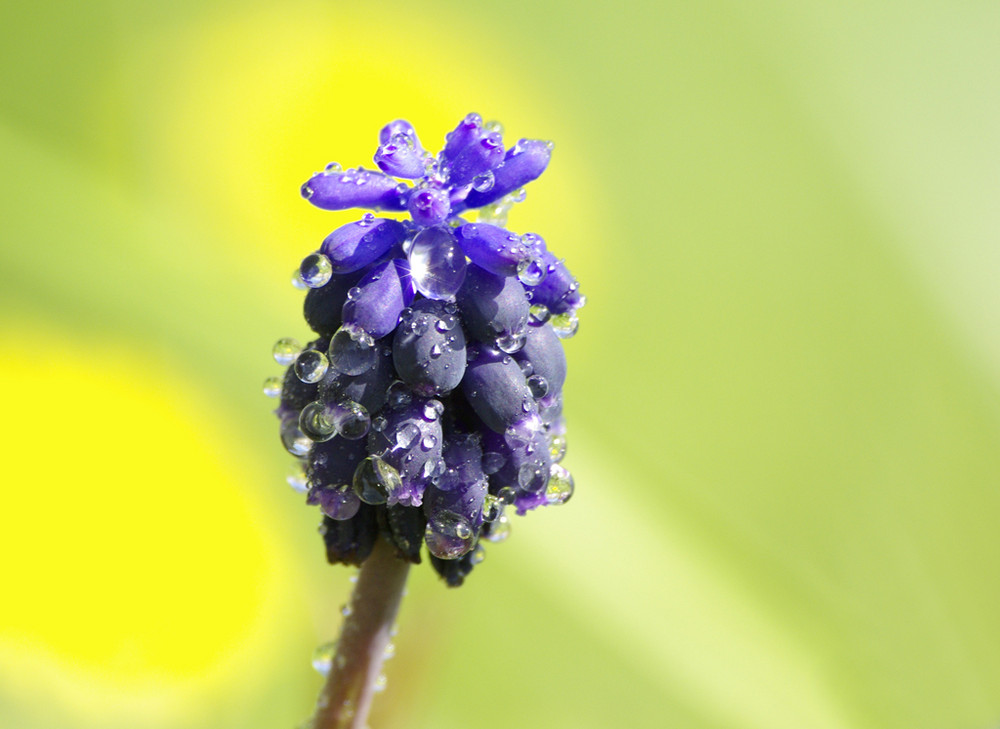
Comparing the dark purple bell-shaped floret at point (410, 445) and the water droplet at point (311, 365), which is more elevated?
the water droplet at point (311, 365)

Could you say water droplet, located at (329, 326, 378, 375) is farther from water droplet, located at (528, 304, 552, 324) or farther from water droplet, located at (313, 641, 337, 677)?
water droplet, located at (313, 641, 337, 677)

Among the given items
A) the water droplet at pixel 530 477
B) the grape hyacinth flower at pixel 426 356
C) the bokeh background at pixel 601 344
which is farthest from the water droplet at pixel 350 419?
the bokeh background at pixel 601 344

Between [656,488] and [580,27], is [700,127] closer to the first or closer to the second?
[580,27]

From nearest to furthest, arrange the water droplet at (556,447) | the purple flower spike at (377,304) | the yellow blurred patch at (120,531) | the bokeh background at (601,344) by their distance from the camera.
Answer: the purple flower spike at (377,304), the water droplet at (556,447), the yellow blurred patch at (120,531), the bokeh background at (601,344)

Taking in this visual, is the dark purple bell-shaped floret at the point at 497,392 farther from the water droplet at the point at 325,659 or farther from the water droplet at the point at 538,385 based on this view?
the water droplet at the point at 325,659

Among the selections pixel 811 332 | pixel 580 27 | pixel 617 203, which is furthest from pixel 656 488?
pixel 580 27

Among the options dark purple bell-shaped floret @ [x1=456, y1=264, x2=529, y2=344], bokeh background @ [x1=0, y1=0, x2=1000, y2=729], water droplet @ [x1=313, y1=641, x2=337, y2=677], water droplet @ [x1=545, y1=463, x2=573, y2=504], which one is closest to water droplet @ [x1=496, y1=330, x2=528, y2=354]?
dark purple bell-shaped floret @ [x1=456, y1=264, x2=529, y2=344]
